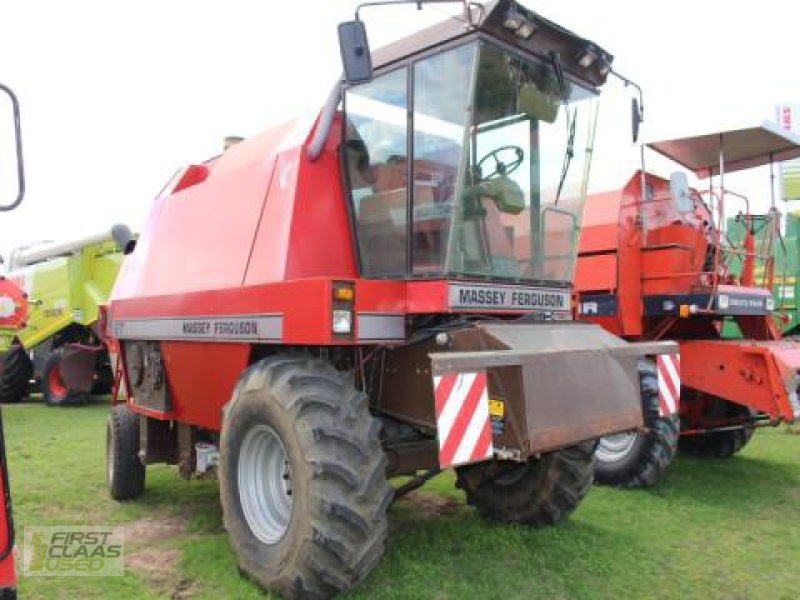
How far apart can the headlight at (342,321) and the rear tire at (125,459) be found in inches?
107

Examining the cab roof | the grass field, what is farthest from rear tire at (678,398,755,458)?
the cab roof

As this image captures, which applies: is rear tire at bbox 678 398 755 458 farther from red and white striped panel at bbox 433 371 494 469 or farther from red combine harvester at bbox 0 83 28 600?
red combine harvester at bbox 0 83 28 600

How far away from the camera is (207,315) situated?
4191 mm

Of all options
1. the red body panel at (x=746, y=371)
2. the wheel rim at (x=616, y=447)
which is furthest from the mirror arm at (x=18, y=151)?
the red body panel at (x=746, y=371)

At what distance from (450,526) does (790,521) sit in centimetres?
235

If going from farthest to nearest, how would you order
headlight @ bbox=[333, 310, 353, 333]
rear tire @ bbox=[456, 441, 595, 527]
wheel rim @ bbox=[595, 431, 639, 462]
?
wheel rim @ bbox=[595, 431, 639, 462] → rear tire @ bbox=[456, 441, 595, 527] → headlight @ bbox=[333, 310, 353, 333]

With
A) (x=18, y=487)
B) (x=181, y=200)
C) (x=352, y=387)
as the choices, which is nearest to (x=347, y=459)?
(x=352, y=387)

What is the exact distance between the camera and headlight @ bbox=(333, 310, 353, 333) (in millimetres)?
3330

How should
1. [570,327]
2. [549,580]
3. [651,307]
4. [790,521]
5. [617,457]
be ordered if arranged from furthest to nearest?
[651,307] → [617,457] → [790,521] → [570,327] → [549,580]

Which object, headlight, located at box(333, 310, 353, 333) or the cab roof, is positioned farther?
the cab roof

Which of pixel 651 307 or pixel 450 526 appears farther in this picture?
pixel 651 307

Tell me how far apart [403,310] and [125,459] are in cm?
283

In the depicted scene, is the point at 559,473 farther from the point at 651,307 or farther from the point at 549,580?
the point at 651,307

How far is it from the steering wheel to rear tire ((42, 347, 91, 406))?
31.9 feet
